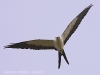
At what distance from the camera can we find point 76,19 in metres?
11.5

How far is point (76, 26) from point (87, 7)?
3.81 feet

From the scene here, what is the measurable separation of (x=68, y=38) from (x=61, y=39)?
0.54m

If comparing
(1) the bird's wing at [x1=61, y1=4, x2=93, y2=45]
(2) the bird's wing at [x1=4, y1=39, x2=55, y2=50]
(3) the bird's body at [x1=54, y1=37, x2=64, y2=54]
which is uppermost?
(1) the bird's wing at [x1=61, y1=4, x2=93, y2=45]

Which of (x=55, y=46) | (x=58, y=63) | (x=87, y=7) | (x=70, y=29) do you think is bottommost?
(x=58, y=63)

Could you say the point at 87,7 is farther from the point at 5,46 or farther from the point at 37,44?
the point at 5,46

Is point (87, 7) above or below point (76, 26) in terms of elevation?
above

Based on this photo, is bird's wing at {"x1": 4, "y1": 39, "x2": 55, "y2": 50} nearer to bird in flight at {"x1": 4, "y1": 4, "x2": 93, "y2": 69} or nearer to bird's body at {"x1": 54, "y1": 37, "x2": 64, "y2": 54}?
bird in flight at {"x1": 4, "y1": 4, "x2": 93, "y2": 69}

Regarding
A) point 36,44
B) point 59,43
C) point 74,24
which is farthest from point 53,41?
point 74,24

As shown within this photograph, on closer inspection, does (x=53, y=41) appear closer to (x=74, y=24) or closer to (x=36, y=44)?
(x=36, y=44)

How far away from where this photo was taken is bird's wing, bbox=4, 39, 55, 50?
11.4m

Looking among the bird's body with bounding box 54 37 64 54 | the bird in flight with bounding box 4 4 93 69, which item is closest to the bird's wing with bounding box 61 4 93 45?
the bird in flight with bounding box 4 4 93 69

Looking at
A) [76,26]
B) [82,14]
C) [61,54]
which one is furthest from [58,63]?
[82,14]

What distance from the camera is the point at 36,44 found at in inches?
459

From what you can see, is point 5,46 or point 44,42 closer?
point 5,46
